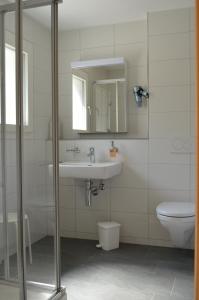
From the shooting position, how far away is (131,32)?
332 centimetres

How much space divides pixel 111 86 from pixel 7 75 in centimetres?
153

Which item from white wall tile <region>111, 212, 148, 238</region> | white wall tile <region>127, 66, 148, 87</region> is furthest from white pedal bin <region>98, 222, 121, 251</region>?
white wall tile <region>127, 66, 148, 87</region>

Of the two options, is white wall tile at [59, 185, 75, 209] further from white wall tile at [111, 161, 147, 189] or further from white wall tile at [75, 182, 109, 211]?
white wall tile at [111, 161, 147, 189]

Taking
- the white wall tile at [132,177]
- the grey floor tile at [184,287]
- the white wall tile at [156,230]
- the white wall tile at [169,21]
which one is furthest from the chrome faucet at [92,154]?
the grey floor tile at [184,287]

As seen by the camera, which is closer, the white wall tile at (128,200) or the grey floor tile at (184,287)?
the grey floor tile at (184,287)

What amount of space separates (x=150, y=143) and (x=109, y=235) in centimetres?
99

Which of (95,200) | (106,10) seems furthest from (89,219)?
(106,10)

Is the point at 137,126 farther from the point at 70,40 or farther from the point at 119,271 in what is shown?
the point at 119,271

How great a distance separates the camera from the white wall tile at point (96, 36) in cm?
340

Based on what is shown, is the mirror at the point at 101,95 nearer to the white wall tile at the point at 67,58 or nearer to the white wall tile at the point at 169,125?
the white wall tile at the point at 67,58

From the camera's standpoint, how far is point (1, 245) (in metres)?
2.07

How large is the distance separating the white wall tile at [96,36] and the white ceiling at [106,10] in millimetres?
68

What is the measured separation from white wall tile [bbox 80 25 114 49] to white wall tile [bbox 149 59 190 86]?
615 millimetres

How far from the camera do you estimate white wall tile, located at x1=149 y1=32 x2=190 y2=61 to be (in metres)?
3.03
